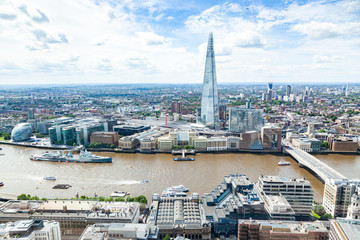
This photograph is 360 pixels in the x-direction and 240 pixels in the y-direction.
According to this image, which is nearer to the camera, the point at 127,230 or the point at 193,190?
the point at 127,230

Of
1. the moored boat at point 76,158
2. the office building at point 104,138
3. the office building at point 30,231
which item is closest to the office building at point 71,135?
the office building at point 104,138

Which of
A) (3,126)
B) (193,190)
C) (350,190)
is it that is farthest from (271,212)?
(3,126)

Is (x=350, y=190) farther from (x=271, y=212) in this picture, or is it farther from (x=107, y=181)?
(x=107, y=181)

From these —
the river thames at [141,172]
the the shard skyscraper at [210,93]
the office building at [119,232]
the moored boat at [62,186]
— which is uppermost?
the the shard skyscraper at [210,93]

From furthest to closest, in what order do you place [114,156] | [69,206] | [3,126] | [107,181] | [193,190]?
[3,126]
[114,156]
[107,181]
[193,190]
[69,206]

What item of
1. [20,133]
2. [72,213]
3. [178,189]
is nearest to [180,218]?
[178,189]

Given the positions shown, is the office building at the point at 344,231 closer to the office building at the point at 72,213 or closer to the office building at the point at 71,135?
the office building at the point at 72,213

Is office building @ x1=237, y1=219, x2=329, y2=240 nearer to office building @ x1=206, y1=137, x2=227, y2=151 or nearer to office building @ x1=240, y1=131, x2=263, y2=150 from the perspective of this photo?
office building @ x1=240, y1=131, x2=263, y2=150
